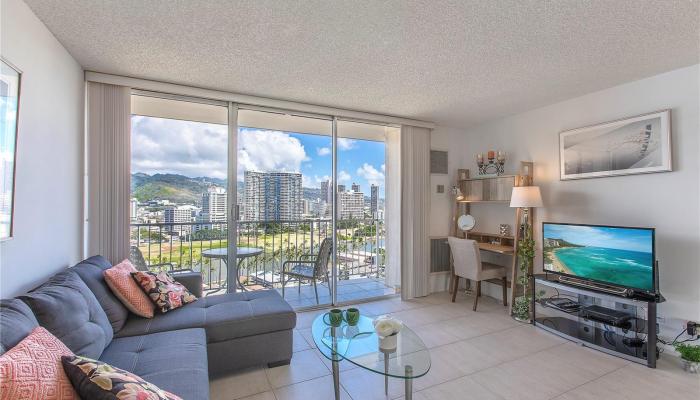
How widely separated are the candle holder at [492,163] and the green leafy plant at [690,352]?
226 centimetres

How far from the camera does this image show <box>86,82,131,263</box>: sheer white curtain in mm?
2566

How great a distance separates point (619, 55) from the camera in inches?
88.1

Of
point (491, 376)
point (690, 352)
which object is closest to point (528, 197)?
point (690, 352)

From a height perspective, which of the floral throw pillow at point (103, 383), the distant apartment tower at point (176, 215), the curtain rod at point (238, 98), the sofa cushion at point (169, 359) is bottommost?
the sofa cushion at point (169, 359)

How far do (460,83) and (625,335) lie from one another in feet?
8.90

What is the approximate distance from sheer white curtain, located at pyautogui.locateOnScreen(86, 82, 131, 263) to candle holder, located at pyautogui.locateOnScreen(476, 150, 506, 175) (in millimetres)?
3972

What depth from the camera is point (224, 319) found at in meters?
2.12

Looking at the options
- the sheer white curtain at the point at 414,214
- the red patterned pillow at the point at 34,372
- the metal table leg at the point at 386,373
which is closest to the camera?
the red patterned pillow at the point at 34,372

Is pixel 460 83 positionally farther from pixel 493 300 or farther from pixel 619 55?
pixel 493 300

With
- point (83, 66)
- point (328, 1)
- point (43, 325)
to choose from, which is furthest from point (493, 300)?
point (83, 66)

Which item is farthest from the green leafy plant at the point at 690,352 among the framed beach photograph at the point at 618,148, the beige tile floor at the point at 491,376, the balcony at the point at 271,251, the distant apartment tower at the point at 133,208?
the distant apartment tower at the point at 133,208

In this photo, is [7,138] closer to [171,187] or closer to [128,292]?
[128,292]

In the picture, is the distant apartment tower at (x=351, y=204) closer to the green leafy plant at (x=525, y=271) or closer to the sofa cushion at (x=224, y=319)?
the sofa cushion at (x=224, y=319)

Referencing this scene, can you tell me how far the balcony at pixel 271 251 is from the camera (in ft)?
10.9
